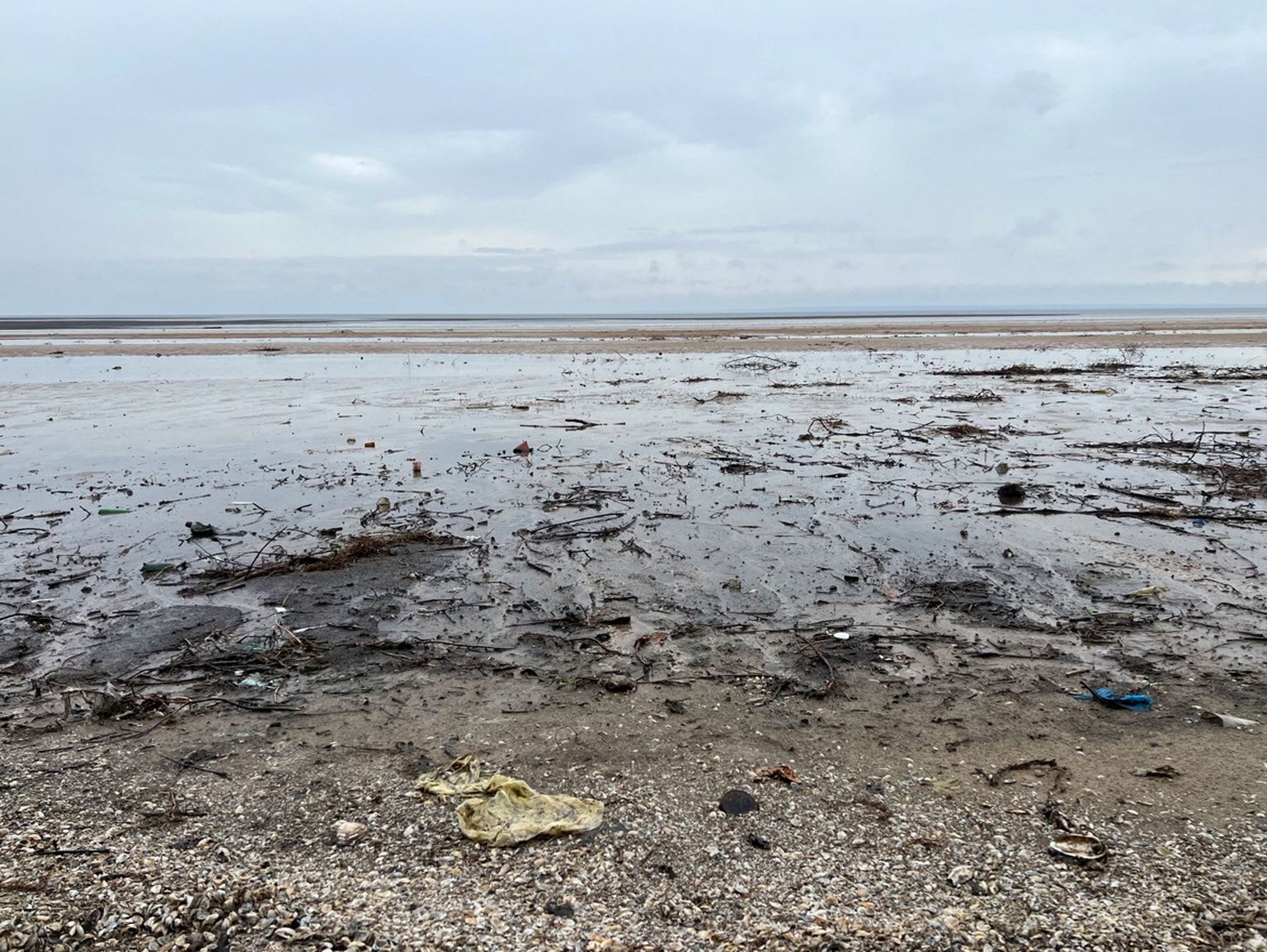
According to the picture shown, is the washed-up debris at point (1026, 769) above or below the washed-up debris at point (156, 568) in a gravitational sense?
below

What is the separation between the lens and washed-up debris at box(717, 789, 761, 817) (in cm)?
451

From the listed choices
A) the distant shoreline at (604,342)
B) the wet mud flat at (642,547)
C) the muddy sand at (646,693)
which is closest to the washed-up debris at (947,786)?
the muddy sand at (646,693)

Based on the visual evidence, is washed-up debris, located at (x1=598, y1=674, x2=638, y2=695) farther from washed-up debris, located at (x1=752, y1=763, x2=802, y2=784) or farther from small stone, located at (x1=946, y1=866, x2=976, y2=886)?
small stone, located at (x1=946, y1=866, x2=976, y2=886)

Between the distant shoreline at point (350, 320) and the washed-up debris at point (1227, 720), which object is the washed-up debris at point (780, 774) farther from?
the distant shoreline at point (350, 320)

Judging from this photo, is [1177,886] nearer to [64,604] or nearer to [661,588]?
[661,588]

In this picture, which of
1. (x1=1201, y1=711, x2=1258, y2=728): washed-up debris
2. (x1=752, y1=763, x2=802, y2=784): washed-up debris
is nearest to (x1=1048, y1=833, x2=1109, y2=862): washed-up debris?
(x1=752, y1=763, x2=802, y2=784): washed-up debris

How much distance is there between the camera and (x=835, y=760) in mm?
5062

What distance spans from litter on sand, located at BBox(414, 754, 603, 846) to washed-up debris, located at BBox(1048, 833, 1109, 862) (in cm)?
260

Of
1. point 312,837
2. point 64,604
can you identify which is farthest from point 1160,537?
point 64,604

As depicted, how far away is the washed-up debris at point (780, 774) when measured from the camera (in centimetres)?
484

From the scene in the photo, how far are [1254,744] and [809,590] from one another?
12.6 feet

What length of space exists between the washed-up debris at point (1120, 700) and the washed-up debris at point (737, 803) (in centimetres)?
305

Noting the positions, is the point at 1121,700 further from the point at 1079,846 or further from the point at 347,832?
the point at 347,832

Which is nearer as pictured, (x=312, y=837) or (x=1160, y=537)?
(x=312, y=837)
